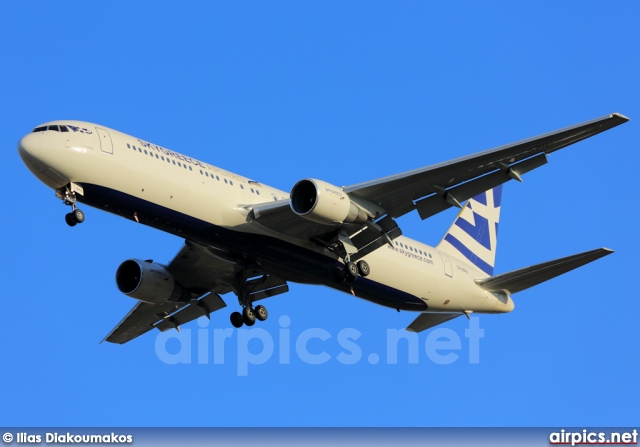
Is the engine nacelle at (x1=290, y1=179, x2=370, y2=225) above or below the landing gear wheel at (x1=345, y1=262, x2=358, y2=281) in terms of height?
above

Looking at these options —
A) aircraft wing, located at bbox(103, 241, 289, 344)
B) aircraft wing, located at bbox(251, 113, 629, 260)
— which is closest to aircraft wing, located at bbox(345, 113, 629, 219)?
aircraft wing, located at bbox(251, 113, 629, 260)

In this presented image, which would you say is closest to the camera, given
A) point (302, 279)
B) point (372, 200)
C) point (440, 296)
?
point (372, 200)

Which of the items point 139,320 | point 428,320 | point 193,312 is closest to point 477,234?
point 428,320

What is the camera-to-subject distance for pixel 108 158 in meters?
37.1

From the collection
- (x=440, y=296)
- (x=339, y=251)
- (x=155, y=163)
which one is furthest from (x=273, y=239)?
(x=440, y=296)

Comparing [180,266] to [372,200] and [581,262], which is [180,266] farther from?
[581,262]

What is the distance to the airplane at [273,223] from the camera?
3703cm

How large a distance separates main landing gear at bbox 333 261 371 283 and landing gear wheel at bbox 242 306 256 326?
13.8 feet

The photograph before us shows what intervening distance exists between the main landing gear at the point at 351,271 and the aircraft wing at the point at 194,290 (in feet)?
12.8

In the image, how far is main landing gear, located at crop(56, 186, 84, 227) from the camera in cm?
3694

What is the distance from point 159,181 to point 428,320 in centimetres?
1470

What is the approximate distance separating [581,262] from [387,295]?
7197 millimetres

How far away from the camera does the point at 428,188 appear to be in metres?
39.1

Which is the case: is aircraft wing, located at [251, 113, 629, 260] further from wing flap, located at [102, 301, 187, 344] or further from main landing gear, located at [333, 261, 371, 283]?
wing flap, located at [102, 301, 187, 344]
